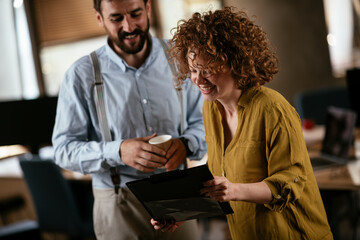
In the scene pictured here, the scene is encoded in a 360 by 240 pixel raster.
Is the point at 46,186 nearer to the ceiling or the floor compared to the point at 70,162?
nearer to the floor

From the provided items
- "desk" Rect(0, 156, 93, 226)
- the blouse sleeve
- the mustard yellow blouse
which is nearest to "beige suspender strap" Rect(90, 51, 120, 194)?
the mustard yellow blouse

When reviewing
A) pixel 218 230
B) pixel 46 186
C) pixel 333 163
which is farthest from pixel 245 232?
pixel 218 230

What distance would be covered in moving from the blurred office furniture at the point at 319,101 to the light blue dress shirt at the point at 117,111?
237 centimetres

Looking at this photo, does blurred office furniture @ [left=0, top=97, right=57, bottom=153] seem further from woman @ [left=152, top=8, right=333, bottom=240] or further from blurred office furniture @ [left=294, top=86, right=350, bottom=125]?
blurred office furniture @ [left=294, top=86, right=350, bottom=125]

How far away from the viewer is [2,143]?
1696 mm

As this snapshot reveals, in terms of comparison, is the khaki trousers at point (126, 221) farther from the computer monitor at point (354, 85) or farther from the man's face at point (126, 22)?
the computer monitor at point (354, 85)

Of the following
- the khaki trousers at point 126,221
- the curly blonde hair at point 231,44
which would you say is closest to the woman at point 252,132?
the curly blonde hair at point 231,44

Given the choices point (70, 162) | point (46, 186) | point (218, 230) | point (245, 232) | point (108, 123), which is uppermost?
point (108, 123)

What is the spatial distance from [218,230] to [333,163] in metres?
1.56

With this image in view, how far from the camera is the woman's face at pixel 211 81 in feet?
3.56

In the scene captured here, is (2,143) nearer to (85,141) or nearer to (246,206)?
(85,141)

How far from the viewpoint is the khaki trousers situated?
4.47 ft

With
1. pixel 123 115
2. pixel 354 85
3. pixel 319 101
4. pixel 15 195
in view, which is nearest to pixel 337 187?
pixel 354 85

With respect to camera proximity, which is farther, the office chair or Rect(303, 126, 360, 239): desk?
the office chair
